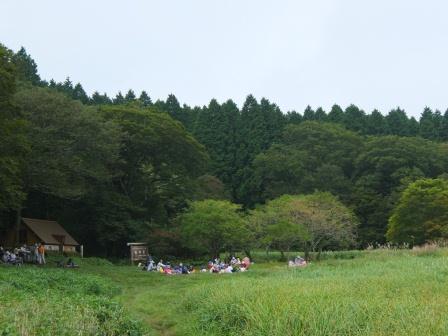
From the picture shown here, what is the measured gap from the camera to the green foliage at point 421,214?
3553 centimetres

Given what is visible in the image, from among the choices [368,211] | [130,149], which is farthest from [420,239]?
[130,149]

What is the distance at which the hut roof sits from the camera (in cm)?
3369

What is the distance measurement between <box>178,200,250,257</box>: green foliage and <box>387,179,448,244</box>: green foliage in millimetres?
11887

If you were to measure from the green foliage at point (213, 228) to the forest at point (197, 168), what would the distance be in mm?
113

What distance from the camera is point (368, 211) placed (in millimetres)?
48438

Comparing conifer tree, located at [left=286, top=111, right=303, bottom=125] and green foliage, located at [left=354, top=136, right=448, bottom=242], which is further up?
conifer tree, located at [left=286, top=111, right=303, bottom=125]

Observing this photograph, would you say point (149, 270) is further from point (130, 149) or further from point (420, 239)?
point (420, 239)

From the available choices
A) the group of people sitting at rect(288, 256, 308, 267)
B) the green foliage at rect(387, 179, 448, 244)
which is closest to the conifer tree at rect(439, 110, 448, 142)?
the green foliage at rect(387, 179, 448, 244)

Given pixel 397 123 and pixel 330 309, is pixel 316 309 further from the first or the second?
pixel 397 123

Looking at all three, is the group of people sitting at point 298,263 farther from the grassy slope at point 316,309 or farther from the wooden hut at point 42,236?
the wooden hut at point 42,236

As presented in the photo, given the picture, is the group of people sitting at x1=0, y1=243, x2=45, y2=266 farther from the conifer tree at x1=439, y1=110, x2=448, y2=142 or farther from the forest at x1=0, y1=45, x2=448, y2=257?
the conifer tree at x1=439, y1=110, x2=448, y2=142

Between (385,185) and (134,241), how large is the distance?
25.4 metres

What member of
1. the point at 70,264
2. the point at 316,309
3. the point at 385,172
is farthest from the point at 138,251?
the point at 385,172

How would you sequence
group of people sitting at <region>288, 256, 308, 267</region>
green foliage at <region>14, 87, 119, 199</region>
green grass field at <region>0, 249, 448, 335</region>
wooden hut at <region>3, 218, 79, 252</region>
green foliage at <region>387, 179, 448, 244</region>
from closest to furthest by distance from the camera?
green grass field at <region>0, 249, 448, 335</region>, group of people sitting at <region>288, 256, 308, 267</region>, green foliage at <region>14, 87, 119, 199</region>, wooden hut at <region>3, 218, 79, 252</region>, green foliage at <region>387, 179, 448, 244</region>
